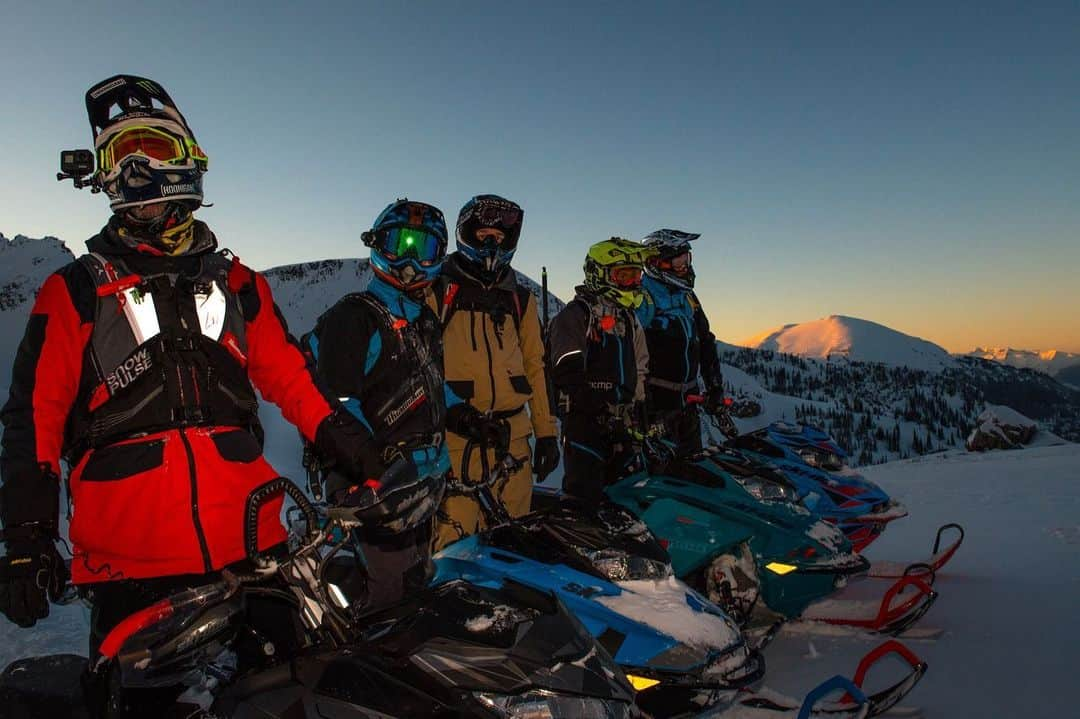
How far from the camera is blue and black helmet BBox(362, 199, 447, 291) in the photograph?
137 inches

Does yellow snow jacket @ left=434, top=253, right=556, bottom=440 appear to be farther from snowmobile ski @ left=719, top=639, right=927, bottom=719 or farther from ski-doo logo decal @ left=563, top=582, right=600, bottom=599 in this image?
snowmobile ski @ left=719, top=639, right=927, bottom=719

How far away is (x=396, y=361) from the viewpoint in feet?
11.0

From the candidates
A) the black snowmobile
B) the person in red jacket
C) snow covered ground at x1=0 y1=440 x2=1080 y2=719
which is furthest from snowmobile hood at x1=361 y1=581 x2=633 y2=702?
snow covered ground at x1=0 y1=440 x2=1080 y2=719

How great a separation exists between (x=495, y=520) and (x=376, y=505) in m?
1.52

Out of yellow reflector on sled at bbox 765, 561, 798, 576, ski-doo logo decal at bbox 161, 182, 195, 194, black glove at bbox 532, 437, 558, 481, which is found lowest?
yellow reflector on sled at bbox 765, 561, 798, 576

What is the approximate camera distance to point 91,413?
1914 millimetres

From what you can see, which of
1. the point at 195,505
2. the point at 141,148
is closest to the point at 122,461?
the point at 195,505

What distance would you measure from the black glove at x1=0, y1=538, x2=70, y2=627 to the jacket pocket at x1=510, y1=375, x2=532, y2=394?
2462 mm

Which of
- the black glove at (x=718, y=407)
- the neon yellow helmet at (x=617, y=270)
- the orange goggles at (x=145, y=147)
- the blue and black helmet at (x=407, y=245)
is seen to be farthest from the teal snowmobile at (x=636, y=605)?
the black glove at (x=718, y=407)

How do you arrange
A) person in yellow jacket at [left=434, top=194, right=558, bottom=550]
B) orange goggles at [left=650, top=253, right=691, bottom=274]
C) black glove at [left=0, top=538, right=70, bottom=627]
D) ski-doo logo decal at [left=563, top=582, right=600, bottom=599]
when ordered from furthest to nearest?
orange goggles at [left=650, top=253, right=691, bottom=274] → person in yellow jacket at [left=434, top=194, right=558, bottom=550] → ski-doo logo decal at [left=563, top=582, right=600, bottom=599] → black glove at [left=0, top=538, right=70, bottom=627]

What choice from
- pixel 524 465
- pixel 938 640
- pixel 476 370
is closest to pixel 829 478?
pixel 938 640

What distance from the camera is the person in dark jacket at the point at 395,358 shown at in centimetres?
317

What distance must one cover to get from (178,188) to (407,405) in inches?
60.7

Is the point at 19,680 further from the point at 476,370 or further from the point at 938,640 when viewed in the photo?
the point at 938,640
